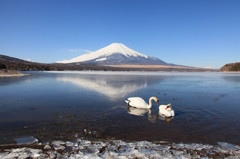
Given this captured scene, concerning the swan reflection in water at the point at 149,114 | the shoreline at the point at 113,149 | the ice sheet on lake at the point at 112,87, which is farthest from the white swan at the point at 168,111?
the ice sheet on lake at the point at 112,87

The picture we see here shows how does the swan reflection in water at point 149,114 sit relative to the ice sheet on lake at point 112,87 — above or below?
below

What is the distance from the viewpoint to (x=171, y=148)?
549cm

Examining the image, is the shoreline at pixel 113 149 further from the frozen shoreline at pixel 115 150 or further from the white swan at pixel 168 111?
the white swan at pixel 168 111

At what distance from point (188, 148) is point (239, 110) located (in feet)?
22.3

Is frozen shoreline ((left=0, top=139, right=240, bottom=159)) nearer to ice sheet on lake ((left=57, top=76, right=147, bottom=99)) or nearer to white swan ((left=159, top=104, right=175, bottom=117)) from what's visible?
white swan ((left=159, top=104, right=175, bottom=117))

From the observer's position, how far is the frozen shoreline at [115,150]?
500 cm

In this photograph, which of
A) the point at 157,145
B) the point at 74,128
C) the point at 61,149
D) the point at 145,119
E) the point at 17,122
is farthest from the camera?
the point at 145,119

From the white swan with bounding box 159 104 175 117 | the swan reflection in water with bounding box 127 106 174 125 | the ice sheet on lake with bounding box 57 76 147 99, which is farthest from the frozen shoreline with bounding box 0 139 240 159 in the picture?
the ice sheet on lake with bounding box 57 76 147 99

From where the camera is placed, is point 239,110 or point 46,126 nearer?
→ point 46,126

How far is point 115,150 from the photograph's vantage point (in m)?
5.30

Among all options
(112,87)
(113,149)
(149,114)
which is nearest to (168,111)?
(149,114)

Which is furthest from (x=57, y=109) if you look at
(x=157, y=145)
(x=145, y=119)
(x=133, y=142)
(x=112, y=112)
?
(x=157, y=145)

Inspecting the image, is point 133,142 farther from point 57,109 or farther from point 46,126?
point 57,109

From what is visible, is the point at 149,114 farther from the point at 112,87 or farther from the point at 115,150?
the point at 112,87
